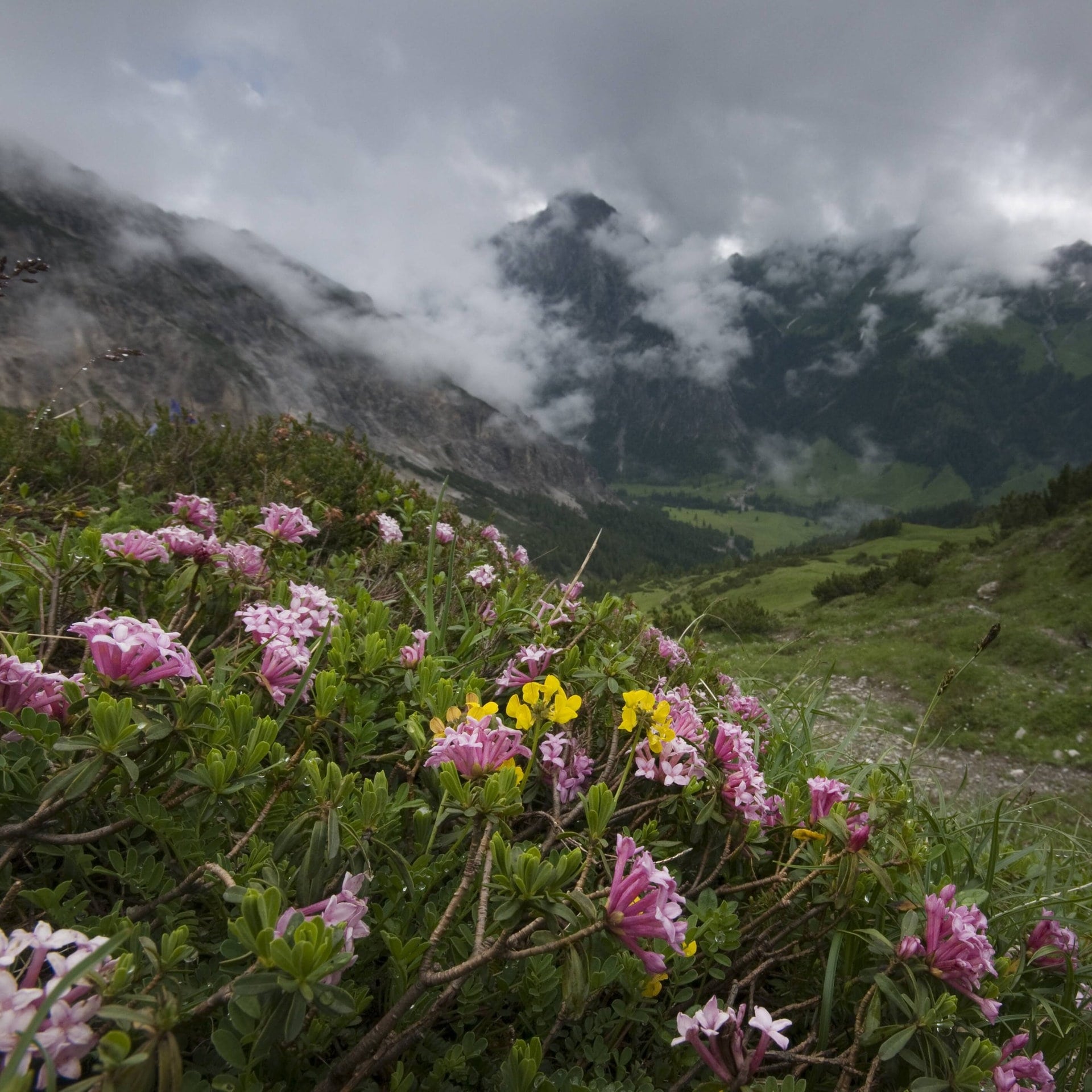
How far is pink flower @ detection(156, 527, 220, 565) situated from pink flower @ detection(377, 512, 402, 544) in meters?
1.69

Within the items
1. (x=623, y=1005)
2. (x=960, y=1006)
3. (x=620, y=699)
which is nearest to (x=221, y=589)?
(x=620, y=699)

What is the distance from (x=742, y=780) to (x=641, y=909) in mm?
859

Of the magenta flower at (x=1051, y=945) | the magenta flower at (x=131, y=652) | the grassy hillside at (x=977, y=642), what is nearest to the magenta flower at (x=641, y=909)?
the magenta flower at (x=131, y=652)

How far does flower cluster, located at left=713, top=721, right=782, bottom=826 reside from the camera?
6.61 feet

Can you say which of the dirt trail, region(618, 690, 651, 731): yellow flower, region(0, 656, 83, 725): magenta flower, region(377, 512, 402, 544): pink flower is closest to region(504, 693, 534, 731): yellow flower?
region(618, 690, 651, 731): yellow flower

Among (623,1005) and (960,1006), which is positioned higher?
(960,1006)

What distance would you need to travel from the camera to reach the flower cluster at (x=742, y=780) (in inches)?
79.4

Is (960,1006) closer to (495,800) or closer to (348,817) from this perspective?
(495,800)

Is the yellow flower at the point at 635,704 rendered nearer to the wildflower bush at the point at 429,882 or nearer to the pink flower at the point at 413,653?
the wildflower bush at the point at 429,882

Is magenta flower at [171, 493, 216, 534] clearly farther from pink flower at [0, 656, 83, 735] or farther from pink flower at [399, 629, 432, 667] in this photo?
pink flower at [0, 656, 83, 735]

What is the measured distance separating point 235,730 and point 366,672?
24.1 inches

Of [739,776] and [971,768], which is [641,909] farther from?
[971,768]

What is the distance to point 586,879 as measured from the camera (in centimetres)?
180

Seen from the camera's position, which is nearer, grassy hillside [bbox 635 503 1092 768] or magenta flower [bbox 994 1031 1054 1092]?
magenta flower [bbox 994 1031 1054 1092]
